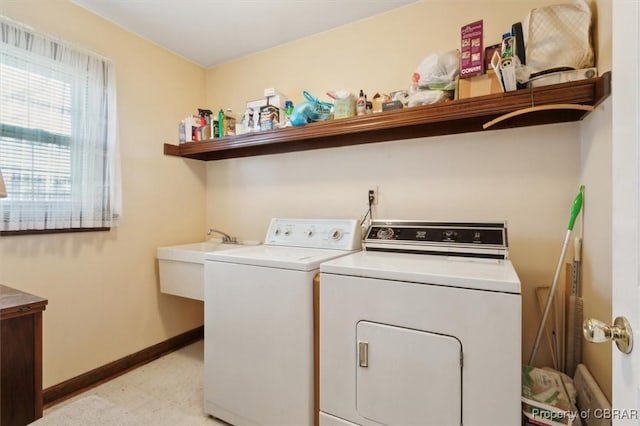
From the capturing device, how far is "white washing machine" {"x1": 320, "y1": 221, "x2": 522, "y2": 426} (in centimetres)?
106

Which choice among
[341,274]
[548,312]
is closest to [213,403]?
[341,274]

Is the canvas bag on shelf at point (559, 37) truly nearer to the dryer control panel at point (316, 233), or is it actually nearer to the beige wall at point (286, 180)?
the beige wall at point (286, 180)

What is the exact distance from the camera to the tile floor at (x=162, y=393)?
1.75 metres

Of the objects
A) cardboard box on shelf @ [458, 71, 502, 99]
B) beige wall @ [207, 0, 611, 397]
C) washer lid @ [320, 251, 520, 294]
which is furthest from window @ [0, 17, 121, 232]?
cardboard box on shelf @ [458, 71, 502, 99]

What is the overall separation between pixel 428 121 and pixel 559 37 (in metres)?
0.66

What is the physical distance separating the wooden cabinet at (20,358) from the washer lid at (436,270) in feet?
3.91

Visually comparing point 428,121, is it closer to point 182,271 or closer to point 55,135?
point 182,271

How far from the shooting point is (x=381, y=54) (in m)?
2.10

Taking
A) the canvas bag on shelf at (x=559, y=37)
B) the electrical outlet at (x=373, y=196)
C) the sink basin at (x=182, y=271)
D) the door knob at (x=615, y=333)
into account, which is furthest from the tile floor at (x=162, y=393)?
the canvas bag on shelf at (x=559, y=37)

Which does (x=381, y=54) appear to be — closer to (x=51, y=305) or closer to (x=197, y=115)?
(x=197, y=115)

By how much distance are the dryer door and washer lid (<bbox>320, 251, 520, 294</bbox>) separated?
0.69ft

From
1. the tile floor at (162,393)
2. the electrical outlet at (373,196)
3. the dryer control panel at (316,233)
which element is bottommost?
the tile floor at (162,393)

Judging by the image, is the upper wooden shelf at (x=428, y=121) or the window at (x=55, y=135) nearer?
the upper wooden shelf at (x=428, y=121)

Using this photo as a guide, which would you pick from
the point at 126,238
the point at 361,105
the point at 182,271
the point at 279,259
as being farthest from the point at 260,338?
the point at 361,105
